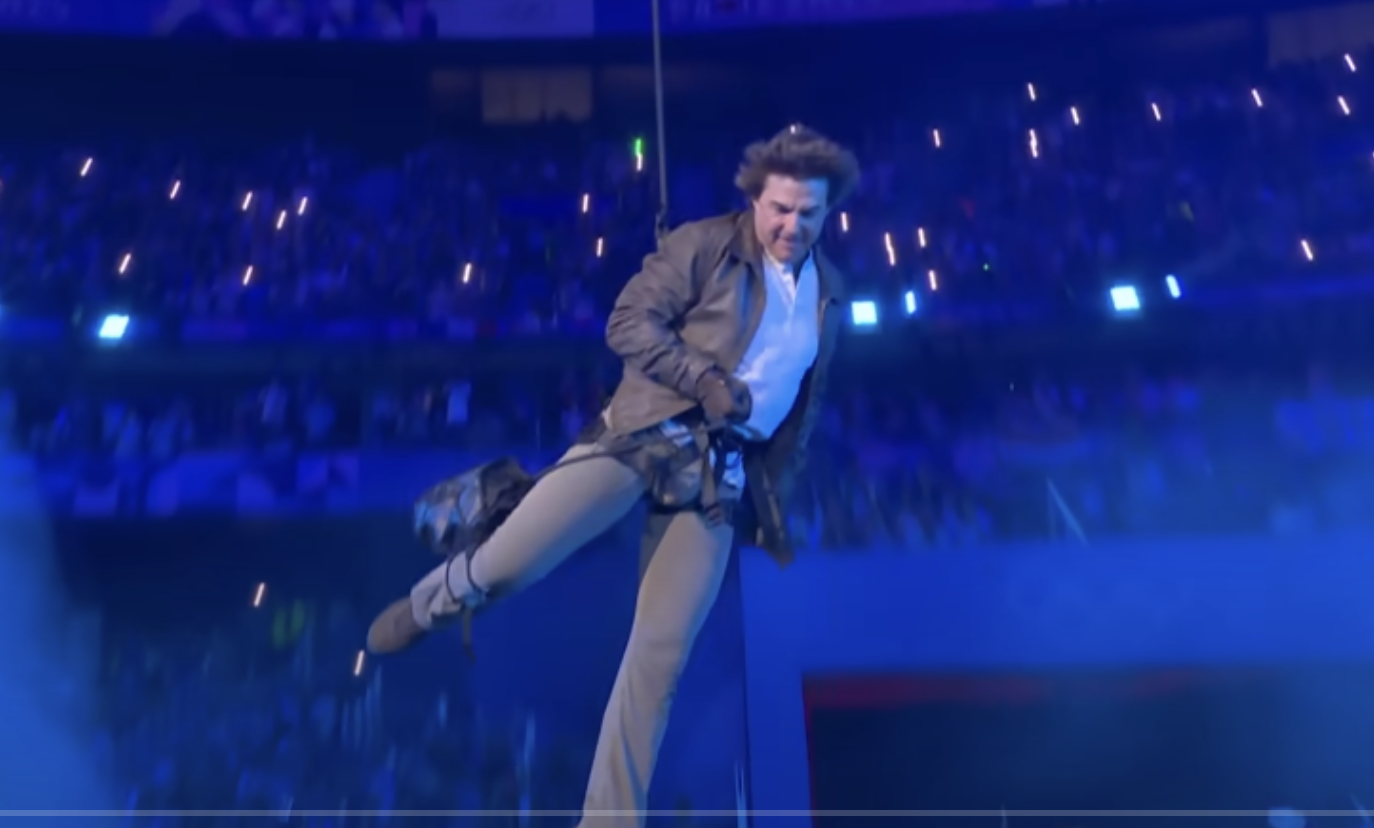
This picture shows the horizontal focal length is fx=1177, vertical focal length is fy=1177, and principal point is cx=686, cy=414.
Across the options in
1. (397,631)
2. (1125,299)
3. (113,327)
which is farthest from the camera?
(1125,299)

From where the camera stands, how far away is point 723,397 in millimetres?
2094

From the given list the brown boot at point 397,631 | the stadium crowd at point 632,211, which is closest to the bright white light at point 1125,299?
the stadium crowd at point 632,211

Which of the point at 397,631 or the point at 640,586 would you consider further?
the point at 397,631

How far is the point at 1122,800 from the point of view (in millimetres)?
4500

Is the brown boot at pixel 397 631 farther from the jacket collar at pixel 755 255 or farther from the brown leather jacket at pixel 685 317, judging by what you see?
the jacket collar at pixel 755 255

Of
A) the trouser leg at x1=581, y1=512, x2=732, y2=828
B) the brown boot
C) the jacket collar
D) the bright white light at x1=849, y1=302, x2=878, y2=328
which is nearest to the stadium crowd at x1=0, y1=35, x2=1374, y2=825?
the bright white light at x1=849, y1=302, x2=878, y2=328

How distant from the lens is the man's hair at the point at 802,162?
2156 millimetres

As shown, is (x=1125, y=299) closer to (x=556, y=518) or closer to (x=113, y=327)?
(x=556, y=518)

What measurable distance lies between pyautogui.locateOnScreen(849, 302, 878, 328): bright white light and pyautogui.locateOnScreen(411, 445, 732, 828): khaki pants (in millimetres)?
3811

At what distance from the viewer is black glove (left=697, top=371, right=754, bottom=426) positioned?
209 cm

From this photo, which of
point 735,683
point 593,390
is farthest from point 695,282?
point 593,390

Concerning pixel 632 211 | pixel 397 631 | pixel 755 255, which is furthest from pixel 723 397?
pixel 632 211

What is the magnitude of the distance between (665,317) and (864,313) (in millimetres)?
3898

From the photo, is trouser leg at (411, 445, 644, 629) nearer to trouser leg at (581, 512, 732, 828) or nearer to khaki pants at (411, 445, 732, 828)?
khaki pants at (411, 445, 732, 828)
